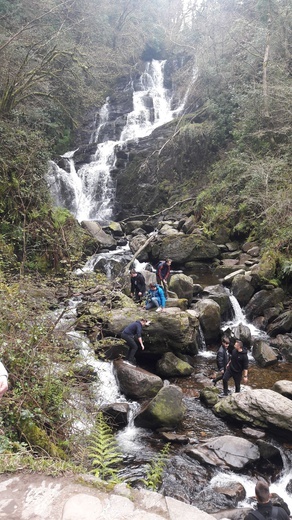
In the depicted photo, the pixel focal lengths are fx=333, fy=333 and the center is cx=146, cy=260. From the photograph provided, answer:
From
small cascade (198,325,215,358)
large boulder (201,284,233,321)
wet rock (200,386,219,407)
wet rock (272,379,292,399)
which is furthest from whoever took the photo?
large boulder (201,284,233,321)

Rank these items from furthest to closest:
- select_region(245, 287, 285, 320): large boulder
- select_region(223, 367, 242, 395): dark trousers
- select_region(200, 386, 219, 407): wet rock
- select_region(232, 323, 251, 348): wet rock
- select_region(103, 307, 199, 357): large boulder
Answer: select_region(245, 287, 285, 320): large boulder → select_region(232, 323, 251, 348): wet rock → select_region(103, 307, 199, 357): large boulder → select_region(223, 367, 242, 395): dark trousers → select_region(200, 386, 219, 407): wet rock

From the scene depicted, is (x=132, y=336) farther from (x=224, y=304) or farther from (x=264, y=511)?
(x=264, y=511)

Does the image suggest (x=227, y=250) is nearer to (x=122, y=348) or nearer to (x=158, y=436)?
(x=122, y=348)

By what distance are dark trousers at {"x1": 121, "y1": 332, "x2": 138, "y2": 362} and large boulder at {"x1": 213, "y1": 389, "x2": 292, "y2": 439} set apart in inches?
97.9

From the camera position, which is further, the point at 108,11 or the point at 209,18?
the point at 108,11

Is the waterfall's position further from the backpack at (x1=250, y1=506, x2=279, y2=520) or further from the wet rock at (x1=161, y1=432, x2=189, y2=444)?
the backpack at (x1=250, y1=506, x2=279, y2=520)

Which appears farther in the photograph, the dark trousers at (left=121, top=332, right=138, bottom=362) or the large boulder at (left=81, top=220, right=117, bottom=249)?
the large boulder at (left=81, top=220, right=117, bottom=249)

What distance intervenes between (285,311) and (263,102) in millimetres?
13227

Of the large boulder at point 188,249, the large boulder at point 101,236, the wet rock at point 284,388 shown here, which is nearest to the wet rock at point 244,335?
the wet rock at point 284,388

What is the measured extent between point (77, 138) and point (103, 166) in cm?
524

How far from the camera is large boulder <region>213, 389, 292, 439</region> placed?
6648 millimetres

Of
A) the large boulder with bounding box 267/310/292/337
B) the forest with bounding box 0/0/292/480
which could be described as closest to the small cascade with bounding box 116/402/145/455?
the forest with bounding box 0/0/292/480

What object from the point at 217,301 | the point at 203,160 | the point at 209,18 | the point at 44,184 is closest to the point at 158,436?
the point at 217,301

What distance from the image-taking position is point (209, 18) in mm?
27984
